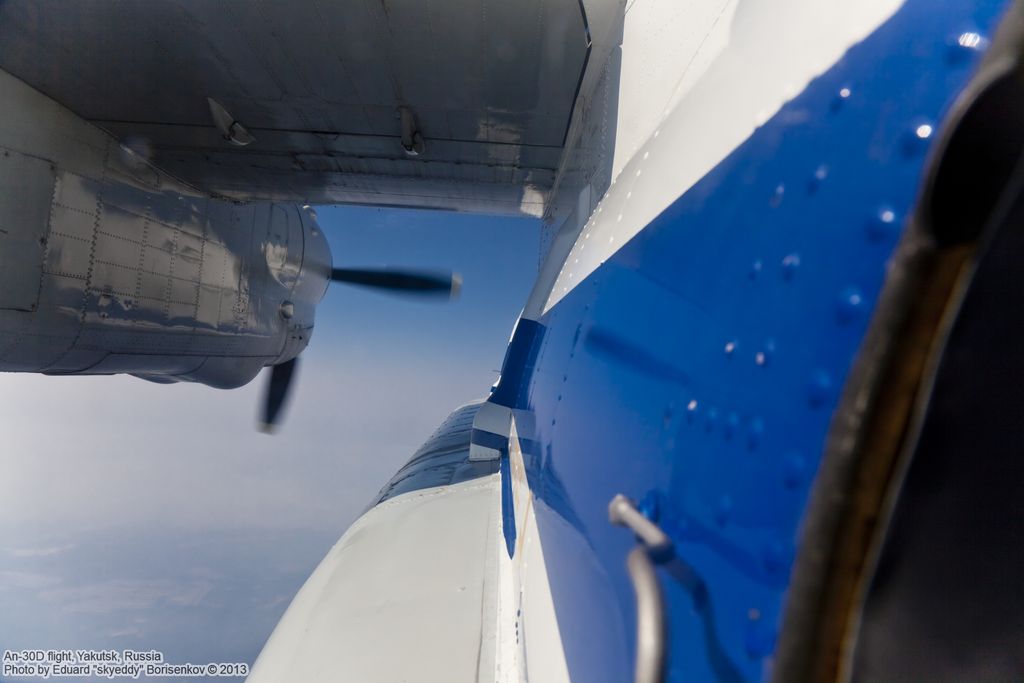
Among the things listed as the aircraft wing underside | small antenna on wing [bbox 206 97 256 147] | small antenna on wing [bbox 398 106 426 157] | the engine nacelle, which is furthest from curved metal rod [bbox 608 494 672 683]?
the engine nacelle

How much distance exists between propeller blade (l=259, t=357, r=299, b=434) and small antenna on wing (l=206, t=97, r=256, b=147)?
3.82m

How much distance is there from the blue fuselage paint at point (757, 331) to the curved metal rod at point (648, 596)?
37 millimetres

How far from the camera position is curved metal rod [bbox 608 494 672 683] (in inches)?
24.9

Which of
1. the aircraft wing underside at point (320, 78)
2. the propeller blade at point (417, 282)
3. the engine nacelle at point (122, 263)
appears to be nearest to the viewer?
the aircraft wing underside at point (320, 78)

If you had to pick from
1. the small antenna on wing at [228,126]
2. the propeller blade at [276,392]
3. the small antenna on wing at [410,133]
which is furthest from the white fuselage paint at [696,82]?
the propeller blade at [276,392]

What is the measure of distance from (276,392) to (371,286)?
2.44 metres

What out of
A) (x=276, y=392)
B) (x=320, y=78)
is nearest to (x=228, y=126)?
(x=320, y=78)

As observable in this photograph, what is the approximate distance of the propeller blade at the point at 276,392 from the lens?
24.8 ft

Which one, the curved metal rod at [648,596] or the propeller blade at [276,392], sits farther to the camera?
the propeller blade at [276,392]

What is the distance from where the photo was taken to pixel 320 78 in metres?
3.62

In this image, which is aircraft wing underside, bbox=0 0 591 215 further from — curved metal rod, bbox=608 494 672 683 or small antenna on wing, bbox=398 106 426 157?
curved metal rod, bbox=608 494 672 683

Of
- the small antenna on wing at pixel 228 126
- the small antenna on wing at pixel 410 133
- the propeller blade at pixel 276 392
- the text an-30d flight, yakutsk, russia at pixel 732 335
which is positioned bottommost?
the propeller blade at pixel 276 392

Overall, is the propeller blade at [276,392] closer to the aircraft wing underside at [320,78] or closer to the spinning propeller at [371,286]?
the spinning propeller at [371,286]

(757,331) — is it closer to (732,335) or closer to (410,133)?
(732,335)
